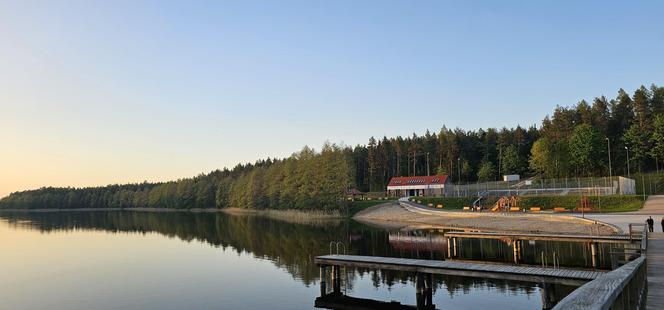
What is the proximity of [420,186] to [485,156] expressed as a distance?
116ft

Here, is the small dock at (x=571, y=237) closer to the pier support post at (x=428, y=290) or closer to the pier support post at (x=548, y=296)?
the pier support post at (x=548, y=296)

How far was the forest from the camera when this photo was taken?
329 feet

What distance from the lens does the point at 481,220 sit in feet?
215

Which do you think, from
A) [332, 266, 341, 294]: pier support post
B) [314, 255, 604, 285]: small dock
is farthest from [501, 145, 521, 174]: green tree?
[332, 266, 341, 294]: pier support post

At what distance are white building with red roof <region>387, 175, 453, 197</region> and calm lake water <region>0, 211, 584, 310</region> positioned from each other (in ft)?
165

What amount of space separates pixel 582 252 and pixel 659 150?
237ft

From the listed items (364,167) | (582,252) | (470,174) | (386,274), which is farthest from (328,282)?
(364,167)

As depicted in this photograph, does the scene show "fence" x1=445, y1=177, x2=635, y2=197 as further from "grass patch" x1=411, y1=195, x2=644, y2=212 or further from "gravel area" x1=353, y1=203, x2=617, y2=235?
"gravel area" x1=353, y1=203, x2=617, y2=235

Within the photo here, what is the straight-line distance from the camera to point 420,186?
11306 centimetres

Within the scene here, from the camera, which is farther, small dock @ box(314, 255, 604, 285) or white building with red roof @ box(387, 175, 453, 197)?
white building with red roof @ box(387, 175, 453, 197)

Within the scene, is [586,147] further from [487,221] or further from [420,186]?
[487,221]

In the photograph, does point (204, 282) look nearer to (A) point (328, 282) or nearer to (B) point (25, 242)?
(A) point (328, 282)

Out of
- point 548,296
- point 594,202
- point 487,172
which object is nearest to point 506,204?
point 594,202

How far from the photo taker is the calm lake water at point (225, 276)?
26.7 m
